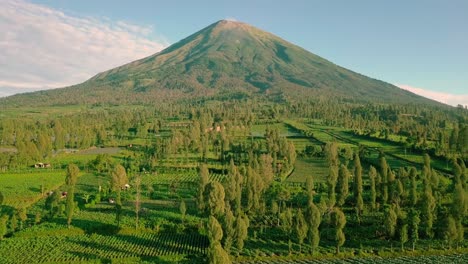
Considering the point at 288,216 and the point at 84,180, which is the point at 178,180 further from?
the point at 288,216

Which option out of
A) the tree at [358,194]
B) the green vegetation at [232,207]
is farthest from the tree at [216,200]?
the tree at [358,194]

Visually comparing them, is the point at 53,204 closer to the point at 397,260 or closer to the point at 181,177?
the point at 181,177

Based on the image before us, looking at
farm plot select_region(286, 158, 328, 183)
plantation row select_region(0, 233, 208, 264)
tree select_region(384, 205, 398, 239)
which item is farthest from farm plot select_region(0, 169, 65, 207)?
tree select_region(384, 205, 398, 239)

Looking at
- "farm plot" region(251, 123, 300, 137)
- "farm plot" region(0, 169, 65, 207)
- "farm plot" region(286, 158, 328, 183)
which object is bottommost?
"farm plot" region(0, 169, 65, 207)

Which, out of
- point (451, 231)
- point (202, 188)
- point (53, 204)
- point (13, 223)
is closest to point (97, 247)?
point (13, 223)

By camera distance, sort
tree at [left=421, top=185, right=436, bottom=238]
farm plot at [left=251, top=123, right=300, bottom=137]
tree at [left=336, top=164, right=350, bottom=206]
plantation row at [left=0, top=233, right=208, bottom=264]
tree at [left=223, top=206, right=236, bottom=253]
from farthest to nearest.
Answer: farm plot at [left=251, top=123, right=300, bottom=137]
tree at [left=336, top=164, right=350, bottom=206]
tree at [left=421, top=185, right=436, bottom=238]
tree at [left=223, top=206, right=236, bottom=253]
plantation row at [left=0, top=233, right=208, bottom=264]

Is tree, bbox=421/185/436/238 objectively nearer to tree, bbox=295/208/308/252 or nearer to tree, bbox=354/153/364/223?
tree, bbox=354/153/364/223

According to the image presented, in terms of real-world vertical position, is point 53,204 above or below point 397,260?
below
